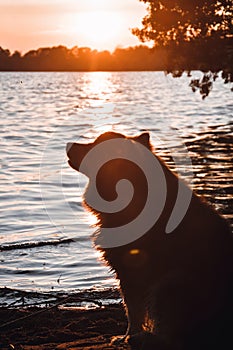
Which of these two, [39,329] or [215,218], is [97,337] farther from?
[215,218]

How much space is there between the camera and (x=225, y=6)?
29609 mm

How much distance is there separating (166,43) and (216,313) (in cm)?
2902

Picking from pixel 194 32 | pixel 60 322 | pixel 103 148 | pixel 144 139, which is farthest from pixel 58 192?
pixel 194 32

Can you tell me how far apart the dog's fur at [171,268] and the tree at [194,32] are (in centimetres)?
2543

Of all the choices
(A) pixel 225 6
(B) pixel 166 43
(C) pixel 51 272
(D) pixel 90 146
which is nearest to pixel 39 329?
(D) pixel 90 146

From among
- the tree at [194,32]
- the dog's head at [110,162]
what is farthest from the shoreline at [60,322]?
the tree at [194,32]

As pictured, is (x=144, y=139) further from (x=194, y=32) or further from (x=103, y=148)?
(x=194, y=32)

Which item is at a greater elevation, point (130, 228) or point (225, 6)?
point (225, 6)

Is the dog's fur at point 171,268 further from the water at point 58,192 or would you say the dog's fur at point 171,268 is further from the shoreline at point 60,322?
→ the water at point 58,192

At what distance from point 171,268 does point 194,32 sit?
92.0 ft

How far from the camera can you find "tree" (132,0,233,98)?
30062 millimetres

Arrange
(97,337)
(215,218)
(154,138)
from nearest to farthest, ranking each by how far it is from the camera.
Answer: (215,218)
(97,337)
(154,138)

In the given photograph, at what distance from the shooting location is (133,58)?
150m

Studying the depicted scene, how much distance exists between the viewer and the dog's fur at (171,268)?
4.80m
